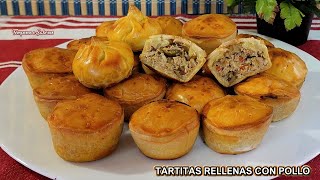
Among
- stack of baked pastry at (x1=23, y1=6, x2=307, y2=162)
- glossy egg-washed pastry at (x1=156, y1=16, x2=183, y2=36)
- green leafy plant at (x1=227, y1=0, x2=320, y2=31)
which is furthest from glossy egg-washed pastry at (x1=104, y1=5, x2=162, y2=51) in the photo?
green leafy plant at (x1=227, y1=0, x2=320, y2=31)

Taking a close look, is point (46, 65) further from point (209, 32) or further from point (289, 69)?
point (289, 69)

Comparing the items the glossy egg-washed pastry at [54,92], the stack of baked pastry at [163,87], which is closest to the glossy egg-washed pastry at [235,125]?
the stack of baked pastry at [163,87]

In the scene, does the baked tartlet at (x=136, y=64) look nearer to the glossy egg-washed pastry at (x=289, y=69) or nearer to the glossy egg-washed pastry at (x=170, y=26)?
the glossy egg-washed pastry at (x=170, y=26)

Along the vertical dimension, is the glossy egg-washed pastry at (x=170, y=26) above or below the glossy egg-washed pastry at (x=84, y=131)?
above

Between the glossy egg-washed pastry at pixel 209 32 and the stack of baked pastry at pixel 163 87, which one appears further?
the glossy egg-washed pastry at pixel 209 32

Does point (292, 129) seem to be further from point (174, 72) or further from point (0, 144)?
point (0, 144)

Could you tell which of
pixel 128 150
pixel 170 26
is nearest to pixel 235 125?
pixel 128 150

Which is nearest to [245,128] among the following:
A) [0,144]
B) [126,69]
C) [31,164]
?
[126,69]
